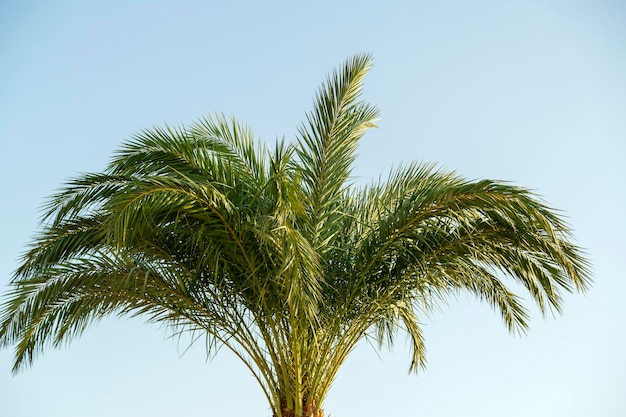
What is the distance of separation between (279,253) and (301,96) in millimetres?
5981

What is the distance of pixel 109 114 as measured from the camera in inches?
567

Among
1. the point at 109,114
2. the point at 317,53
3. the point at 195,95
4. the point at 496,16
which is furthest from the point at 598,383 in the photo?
the point at 109,114

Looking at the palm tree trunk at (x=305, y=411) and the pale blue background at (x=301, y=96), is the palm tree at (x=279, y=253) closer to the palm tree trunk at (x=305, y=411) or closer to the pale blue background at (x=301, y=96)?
the palm tree trunk at (x=305, y=411)

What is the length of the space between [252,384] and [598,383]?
801 centimetres

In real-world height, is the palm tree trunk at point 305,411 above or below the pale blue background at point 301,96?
below

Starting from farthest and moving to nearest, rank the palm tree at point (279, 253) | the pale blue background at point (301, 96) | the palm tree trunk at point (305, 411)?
the pale blue background at point (301, 96) < the palm tree trunk at point (305, 411) < the palm tree at point (279, 253)

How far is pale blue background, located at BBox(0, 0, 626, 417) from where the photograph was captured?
42.5ft

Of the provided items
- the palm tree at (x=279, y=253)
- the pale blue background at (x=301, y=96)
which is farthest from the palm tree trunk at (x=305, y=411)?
the pale blue background at (x=301, y=96)

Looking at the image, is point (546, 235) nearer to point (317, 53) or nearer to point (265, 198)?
point (265, 198)

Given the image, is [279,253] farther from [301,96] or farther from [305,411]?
[301,96]

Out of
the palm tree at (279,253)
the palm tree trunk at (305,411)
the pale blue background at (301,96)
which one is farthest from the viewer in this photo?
the pale blue background at (301,96)

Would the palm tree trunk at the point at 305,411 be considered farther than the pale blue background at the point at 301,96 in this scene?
No

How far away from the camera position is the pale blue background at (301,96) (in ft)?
42.5

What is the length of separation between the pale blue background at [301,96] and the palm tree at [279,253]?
4.30 m
